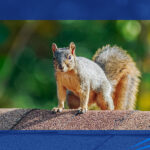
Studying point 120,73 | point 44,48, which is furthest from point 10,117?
point 120,73

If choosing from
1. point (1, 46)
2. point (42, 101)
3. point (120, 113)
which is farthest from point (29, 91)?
point (120, 113)

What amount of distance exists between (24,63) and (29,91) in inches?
8.3

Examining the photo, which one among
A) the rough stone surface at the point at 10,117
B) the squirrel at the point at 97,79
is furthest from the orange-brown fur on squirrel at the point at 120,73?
the rough stone surface at the point at 10,117

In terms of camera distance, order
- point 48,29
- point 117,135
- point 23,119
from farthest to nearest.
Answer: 1. point 48,29
2. point 23,119
3. point 117,135

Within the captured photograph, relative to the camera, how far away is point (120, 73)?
3.29 m

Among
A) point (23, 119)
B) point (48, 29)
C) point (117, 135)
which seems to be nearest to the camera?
point (117, 135)

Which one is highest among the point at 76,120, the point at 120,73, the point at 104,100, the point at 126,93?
the point at 120,73

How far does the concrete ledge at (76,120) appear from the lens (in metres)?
2.67

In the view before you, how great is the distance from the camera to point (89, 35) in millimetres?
3211

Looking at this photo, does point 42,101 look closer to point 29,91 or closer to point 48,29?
point 29,91

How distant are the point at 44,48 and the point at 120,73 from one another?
584mm

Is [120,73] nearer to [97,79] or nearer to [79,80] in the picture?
[97,79]

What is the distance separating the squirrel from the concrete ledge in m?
0.07

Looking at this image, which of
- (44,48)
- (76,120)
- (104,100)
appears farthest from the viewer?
(44,48)
